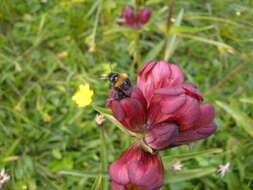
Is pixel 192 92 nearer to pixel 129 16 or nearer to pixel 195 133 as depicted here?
pixel 195 133

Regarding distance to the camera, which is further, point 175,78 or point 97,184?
point 97,184

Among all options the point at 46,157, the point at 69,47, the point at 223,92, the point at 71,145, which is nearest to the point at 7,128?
the point at 46,157

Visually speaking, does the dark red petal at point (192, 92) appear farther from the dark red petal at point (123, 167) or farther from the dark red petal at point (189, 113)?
the dark red petal at point (123, 167)

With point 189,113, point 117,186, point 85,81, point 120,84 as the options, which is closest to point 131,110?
point 120,84

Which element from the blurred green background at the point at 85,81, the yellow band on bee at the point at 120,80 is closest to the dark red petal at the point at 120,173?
the yellow band on bee at the point at 120,80

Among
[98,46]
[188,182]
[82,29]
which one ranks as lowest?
[188,182]

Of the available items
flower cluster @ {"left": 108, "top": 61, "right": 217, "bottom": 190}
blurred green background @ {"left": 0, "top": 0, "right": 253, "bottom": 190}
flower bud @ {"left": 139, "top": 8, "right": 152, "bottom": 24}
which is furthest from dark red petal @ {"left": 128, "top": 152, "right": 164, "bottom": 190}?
flower bud @ {"left": 139, "top": 8, "right": 152, "bottom": 24}

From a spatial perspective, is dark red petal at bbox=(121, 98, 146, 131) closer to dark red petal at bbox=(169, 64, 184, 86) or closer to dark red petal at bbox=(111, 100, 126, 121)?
dark red petal at bbox=(111, 100, 126, 121)

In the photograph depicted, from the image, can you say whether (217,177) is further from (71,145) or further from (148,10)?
(148,10)
